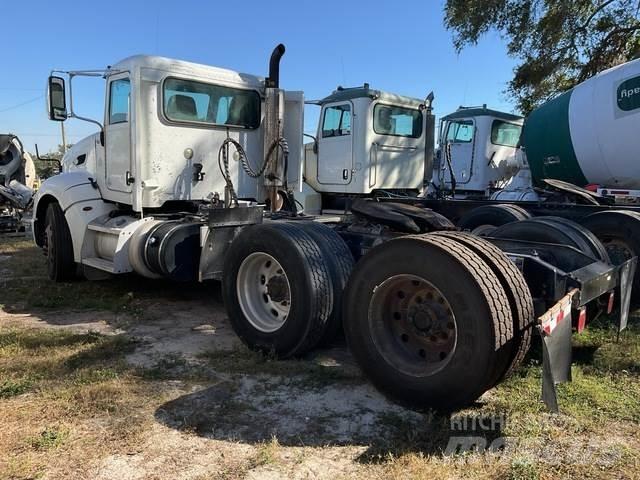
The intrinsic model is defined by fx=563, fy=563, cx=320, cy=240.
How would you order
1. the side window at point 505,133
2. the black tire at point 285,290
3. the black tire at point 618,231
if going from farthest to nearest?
the side window at point 505,133, the black tire at point 618,231, the black tire at point 285,290

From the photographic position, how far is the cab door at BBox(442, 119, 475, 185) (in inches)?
547

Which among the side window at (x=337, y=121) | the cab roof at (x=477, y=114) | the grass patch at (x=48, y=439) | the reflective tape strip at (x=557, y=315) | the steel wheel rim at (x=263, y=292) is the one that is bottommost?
the grass patch at (x=48, y=439)

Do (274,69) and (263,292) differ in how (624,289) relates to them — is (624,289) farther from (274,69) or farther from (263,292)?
(274,69)

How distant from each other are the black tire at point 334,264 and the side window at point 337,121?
6.58 metres

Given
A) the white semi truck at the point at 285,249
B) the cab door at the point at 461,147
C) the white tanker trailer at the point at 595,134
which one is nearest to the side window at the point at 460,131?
the cab door at the point at 461,147

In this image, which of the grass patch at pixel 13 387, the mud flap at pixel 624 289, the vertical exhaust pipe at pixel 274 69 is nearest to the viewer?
the grass patch at pixel 13 387

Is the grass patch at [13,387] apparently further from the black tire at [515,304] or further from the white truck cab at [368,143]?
the white truck cab at [368,143]

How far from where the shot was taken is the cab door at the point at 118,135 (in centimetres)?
638

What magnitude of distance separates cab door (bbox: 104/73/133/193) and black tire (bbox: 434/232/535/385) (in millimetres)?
4526

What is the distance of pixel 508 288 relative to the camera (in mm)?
2998

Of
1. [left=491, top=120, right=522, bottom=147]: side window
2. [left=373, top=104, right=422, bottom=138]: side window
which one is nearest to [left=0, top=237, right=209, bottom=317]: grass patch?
[left=373, top=104, right=422, bottom=138]: side window

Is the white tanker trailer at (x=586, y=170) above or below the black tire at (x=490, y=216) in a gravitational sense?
above

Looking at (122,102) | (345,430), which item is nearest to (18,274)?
(122,102)

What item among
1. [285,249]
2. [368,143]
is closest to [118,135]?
[285,249]
